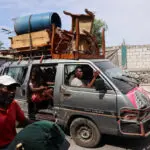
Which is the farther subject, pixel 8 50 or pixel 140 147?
pixel 8 50

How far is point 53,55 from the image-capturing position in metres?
6.38

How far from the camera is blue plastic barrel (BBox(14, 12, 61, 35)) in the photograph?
6824 millimetres

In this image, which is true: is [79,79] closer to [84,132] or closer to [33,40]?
[84,132]

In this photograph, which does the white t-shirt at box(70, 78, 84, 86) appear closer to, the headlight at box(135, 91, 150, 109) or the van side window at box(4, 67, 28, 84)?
the headlight at box(135, 91, 150, 109)

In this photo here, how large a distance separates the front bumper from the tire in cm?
65

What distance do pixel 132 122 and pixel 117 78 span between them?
111 centimetres

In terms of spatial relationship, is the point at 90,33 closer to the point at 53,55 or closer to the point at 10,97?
the point at 53,55

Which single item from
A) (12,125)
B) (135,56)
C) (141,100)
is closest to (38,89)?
(141,100)

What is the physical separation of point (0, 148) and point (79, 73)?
3365 mm

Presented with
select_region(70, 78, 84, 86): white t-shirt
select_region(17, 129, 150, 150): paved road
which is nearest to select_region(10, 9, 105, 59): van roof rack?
select_region(70, 78, 84, 86): white t-shirt

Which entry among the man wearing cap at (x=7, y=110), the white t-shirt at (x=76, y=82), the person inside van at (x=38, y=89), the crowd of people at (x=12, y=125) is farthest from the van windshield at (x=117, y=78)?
the man wearing cap at (x=7, y=110)

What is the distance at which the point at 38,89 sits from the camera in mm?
6559

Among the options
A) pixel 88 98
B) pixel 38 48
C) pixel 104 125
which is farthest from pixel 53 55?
pixel 104 125

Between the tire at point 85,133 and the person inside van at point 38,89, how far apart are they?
→ 4.61 ft
